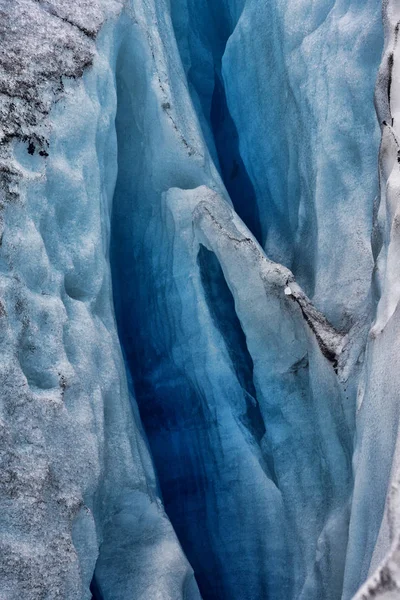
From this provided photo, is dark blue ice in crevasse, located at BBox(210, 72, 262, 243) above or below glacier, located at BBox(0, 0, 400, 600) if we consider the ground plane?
above

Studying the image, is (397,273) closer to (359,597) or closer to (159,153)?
(359,597)

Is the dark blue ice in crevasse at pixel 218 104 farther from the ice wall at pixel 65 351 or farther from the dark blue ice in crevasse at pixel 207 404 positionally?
the ice wall at pixel 65 351

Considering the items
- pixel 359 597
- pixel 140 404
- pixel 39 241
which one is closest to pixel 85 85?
pixel 39 241

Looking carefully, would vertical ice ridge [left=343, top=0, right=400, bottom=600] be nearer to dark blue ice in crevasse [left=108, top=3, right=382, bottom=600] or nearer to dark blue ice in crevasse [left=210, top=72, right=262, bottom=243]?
dark blue ice in crevasse [left=108, top=3, right=382, bottom=600]

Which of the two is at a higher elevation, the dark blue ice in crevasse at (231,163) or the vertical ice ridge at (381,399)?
the dark blue ice in crevasse at (231,163)

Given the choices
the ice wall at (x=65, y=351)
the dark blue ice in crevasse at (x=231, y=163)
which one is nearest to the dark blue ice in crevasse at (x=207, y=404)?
the dark blue ice in crevasse at (x=231, y=163)

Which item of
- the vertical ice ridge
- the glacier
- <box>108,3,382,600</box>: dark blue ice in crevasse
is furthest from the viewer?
<box>108,3,382,600</box>: dark blue ice in crevasse

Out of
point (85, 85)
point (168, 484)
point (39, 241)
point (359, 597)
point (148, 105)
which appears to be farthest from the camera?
point (148, 105)

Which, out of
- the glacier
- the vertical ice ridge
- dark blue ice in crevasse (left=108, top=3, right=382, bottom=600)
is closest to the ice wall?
the glacier

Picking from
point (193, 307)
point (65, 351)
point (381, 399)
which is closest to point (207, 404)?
point (193, 307)
